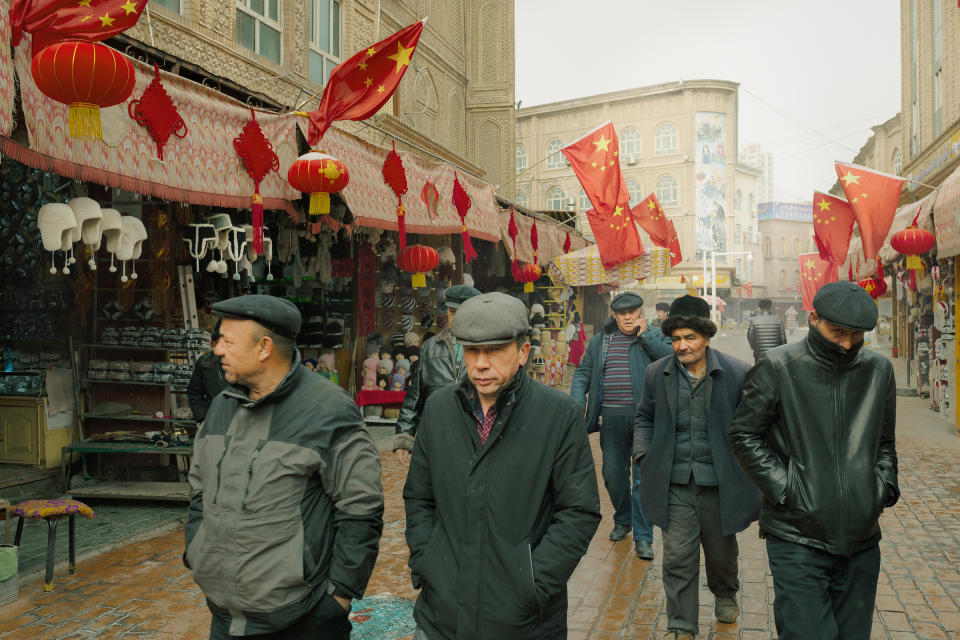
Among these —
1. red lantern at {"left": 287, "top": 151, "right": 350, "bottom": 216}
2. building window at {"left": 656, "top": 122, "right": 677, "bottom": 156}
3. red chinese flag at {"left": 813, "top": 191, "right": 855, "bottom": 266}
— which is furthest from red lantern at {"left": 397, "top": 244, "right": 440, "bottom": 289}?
building window at {"left": 656, "top": 122, "right": 677, "bottom": 156}

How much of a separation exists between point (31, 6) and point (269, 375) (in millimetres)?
3072

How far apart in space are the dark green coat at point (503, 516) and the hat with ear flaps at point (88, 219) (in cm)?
392

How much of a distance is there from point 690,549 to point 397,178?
236 inches

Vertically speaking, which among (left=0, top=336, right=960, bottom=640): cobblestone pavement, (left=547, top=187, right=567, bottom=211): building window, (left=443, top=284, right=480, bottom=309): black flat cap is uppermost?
(left=547, top=187, right=567, bottom=211): building window

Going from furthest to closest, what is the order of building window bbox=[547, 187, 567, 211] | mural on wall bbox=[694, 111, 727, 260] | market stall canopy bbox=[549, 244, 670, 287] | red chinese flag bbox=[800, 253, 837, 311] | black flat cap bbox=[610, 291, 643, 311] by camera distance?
building window bbox=[547, 187, 567, 211], mural on wall bbox=[694, 111, 727, 260], red chinese flag bbox=[800, 253, 837, 311], market stall canopy bbox=[549, 244, 670, 287], black flat cap bbox=[610, 291, 643, 311]

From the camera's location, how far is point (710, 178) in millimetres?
52750

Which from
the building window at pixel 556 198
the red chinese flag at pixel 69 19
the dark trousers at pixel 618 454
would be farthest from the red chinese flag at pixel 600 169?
the building window at pixel 556 198

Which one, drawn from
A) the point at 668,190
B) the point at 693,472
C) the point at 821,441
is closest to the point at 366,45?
the point at 693,472

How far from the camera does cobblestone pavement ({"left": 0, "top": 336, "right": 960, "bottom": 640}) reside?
433 centimetres

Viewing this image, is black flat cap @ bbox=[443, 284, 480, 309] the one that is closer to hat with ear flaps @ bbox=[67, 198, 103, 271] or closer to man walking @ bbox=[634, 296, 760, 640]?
man walking @ bbox=[634, 296, 760, 640]

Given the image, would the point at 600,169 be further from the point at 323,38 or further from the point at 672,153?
the point at 672,153

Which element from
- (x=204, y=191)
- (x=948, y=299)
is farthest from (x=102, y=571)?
(x=948, y=299)

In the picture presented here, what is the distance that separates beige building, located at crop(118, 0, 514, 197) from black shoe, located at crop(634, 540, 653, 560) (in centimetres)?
477

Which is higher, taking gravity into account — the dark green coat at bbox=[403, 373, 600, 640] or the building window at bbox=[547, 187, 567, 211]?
the building window at bbox=[547, 187, 567, 211]
